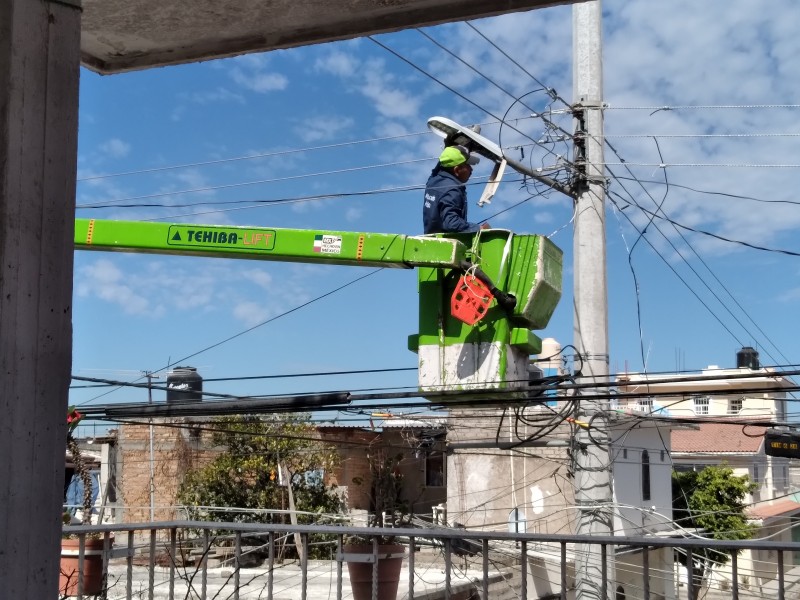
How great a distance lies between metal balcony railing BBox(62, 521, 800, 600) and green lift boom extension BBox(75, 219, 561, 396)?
1.28m

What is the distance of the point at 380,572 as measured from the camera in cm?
617

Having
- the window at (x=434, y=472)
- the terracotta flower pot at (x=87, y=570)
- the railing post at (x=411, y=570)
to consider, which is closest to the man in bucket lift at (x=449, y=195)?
the railing post at (x=411, y=570)

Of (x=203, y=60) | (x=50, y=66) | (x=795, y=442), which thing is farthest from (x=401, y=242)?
(x=795, y=442)

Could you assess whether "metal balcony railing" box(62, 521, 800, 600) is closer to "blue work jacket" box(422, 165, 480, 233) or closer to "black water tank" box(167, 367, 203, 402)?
"black water tank" box(167, 367, 203, 402)

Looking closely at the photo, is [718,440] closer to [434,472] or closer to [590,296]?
[434,472]

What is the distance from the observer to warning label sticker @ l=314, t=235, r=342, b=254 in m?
7.66

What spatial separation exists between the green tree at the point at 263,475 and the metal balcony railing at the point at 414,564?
A: 1464 mm

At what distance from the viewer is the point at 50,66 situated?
2.62 meters

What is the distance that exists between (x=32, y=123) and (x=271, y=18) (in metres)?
1.57

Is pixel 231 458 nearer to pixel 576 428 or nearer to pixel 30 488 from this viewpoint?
pixel 576 428

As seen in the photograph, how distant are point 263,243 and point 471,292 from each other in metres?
1.89

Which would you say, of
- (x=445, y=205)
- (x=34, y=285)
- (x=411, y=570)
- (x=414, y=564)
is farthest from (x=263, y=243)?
(x=34, y=285)

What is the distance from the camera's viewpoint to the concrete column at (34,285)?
246cm

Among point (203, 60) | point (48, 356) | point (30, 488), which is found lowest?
point (30, 488)
